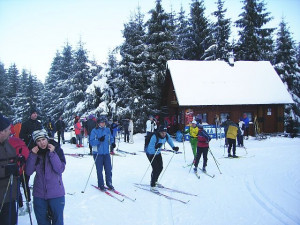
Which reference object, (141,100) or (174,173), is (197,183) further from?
(141,100)

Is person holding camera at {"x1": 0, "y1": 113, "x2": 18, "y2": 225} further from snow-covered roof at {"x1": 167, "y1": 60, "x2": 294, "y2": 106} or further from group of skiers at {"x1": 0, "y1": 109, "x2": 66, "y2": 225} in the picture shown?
snow-covered roof at {"x1": 167, "y1": 60, "x2": 294, "y2": 106}

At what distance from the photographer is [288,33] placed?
1126 inches

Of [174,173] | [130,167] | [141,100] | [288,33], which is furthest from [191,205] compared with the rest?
[288,33]

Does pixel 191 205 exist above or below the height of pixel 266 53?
below

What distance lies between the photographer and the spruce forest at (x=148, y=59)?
2194 cm

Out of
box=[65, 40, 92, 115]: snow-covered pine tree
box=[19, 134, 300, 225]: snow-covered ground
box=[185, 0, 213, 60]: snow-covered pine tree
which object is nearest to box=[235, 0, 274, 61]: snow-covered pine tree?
box=[185, 0, 213, 60]: snow-covered pine tree

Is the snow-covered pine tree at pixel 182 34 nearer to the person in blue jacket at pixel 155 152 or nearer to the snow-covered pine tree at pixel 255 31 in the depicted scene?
the snow-covered pine tree at pixel 255 31

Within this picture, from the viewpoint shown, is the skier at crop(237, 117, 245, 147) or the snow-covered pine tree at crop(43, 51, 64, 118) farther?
the snow-covered pine tree at crop(43, 51, 64, 118)

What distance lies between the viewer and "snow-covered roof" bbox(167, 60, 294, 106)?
20.2 m

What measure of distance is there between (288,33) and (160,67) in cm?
1735

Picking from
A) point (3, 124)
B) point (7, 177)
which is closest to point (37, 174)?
point (7, 177)

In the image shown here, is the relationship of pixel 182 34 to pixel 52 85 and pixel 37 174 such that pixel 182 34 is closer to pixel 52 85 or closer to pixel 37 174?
pixel 52 85

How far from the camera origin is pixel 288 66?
28.1m

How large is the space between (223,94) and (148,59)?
26.9ft
